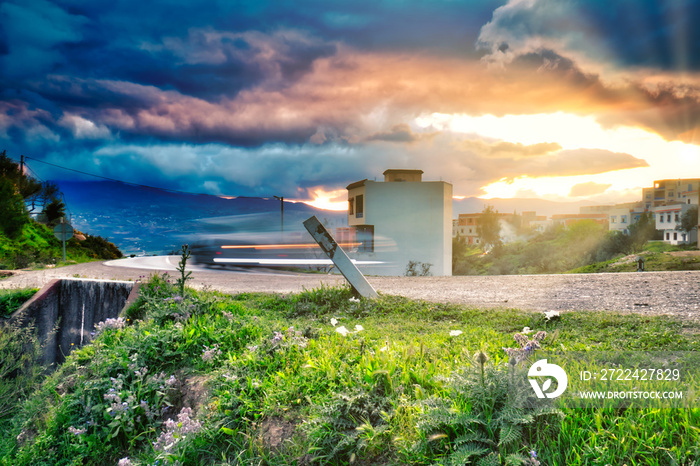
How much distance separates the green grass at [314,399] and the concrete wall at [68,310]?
6.84ft

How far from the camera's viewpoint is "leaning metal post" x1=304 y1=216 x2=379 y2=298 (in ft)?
21.1

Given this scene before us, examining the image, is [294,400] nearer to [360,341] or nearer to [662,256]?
[360,341]

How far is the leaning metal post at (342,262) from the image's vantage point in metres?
6.42

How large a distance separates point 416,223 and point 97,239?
25084 mm

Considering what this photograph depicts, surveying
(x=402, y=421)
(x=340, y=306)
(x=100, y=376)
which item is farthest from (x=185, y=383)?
(x=340, y=306)

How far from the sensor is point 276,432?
2.41m

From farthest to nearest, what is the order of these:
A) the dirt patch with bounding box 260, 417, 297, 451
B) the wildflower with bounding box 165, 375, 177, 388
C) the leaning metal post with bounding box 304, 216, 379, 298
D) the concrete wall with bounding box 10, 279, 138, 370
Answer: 1. the leaning metal post with bounding box 304, 216, 379, 298
2. the concrete wall with bounding box 10, 279, 138, 370
3. the wildflower with bounding box 165, 375, 177, 388
4. the dirt patch with bounding box 260, 417, 297, 451

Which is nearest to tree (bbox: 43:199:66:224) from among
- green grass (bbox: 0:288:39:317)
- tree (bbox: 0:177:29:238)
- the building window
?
tree (bbox: 0:177:29:238)

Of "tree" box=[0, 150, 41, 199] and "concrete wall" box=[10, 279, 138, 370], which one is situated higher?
"tree" box=[0, 150, 41, 199]

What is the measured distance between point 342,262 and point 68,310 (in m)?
4.74

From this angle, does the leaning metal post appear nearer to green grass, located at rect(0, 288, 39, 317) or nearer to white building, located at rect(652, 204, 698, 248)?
green grass, located at rect(0, 288, 39, 317)

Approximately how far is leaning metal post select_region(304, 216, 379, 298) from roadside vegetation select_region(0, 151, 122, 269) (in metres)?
13.7

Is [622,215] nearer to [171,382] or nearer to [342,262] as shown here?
[342,262]
